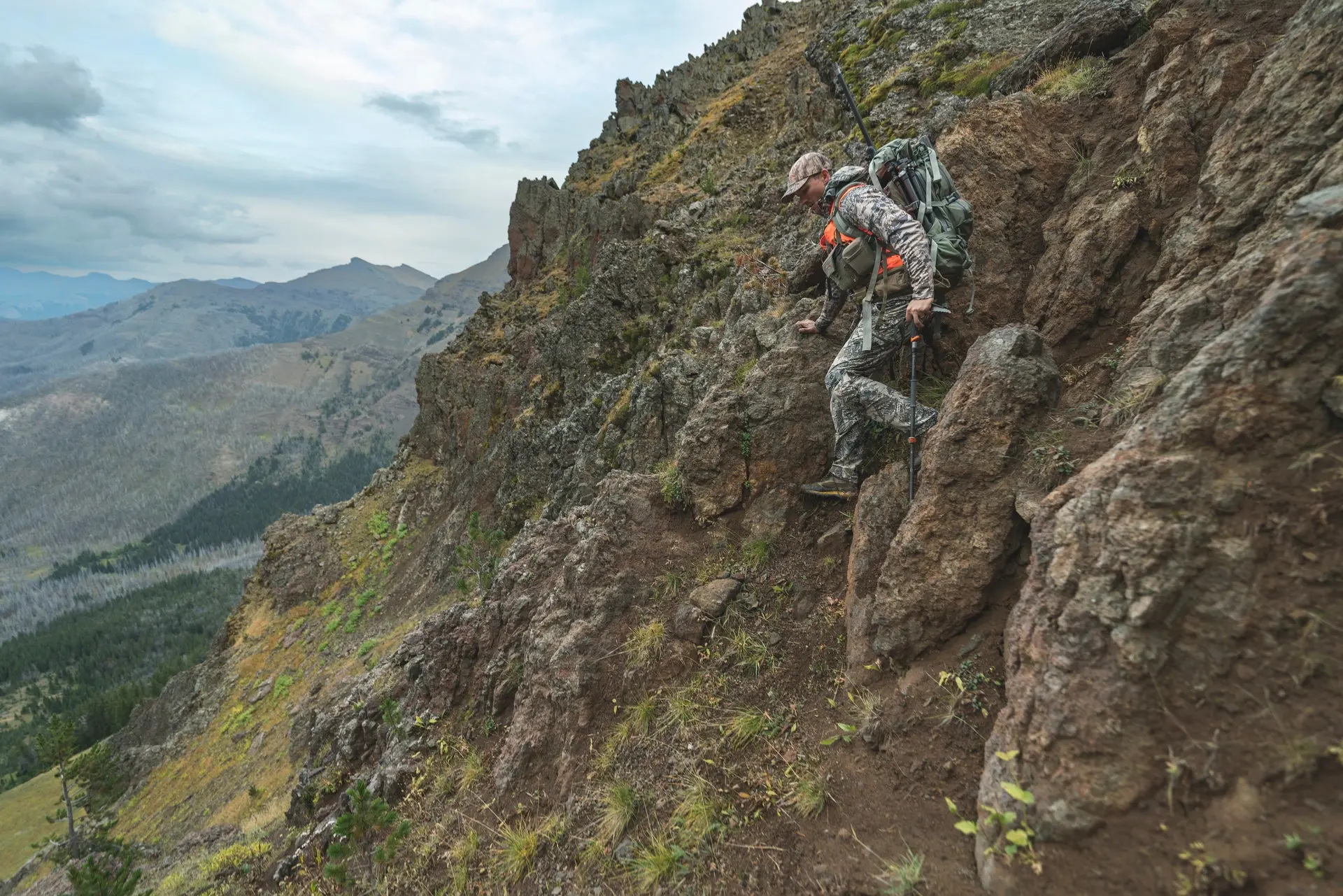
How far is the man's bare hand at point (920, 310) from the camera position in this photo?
21.6ft

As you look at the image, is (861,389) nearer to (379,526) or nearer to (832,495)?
(832,495)

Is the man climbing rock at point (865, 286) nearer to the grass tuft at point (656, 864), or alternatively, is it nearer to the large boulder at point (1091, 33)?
the grass tuft at point (656, 864)

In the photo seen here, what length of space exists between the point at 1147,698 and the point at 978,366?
3.48 metres

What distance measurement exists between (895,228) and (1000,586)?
13.6ft

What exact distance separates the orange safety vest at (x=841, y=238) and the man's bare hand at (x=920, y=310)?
58 cm

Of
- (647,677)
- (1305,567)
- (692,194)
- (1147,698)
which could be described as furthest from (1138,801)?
(692,194)

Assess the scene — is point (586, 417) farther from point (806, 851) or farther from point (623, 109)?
point (623, 109)

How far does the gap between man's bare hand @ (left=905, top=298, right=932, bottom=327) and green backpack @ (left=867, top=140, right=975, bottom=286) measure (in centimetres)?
58

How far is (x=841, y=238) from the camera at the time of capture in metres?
7.62

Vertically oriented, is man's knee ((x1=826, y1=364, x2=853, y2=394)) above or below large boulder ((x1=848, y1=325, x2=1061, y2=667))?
above

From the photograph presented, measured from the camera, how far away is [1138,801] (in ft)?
11.1

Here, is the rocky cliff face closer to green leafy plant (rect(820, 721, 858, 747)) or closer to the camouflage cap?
green leafy plant (rect(820, 721, 858, 747))

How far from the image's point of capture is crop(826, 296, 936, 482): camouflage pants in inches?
279

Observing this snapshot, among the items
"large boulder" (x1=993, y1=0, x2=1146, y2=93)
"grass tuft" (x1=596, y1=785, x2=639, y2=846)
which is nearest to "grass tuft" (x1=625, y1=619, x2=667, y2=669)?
"grass tuft" (x1=596, y1=785, x2=639, y2=846)
